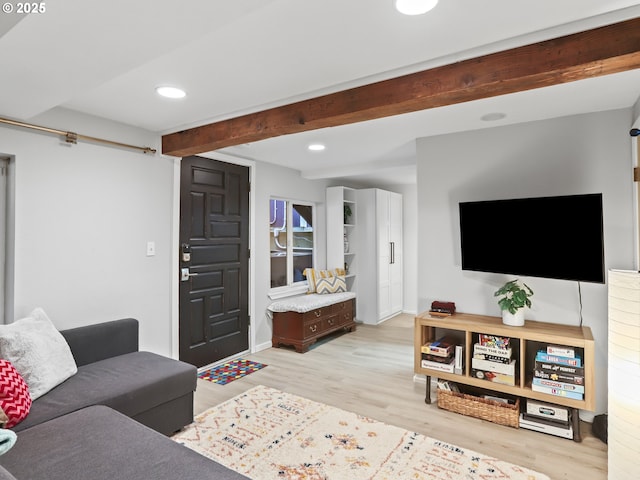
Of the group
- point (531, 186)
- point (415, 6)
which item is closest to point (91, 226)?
point (415, 6)

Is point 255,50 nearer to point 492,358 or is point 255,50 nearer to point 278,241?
point 492,358

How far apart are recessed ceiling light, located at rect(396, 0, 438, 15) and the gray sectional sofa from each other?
6.32 feet

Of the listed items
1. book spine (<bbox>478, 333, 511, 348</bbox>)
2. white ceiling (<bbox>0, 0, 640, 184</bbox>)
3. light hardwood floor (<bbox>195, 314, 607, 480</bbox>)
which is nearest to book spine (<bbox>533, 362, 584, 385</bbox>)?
book spine (<bbox>478, 333, 511, 348</bbox>)

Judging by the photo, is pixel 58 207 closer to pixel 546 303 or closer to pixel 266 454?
pixel 266 454

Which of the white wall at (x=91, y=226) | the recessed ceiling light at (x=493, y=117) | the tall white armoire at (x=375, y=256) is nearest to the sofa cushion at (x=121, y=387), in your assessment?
the white wall at (x=91, y=226)

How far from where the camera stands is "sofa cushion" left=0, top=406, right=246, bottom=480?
1.46 metres

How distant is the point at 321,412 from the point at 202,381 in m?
1.28

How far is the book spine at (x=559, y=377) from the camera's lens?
253 centimetres

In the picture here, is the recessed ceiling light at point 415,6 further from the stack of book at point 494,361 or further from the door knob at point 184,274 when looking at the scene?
the door knob at point 184,274

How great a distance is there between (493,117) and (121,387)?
3.16 meters

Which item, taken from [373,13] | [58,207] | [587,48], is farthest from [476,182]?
[58,207]

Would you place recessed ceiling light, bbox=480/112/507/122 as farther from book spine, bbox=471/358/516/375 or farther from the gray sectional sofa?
the gray sectional sofa

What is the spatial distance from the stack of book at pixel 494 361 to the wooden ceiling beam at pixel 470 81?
1789 mm

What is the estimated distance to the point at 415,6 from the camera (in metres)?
1.51
